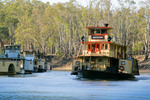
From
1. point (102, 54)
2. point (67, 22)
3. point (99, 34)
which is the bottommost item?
point (102, 54)

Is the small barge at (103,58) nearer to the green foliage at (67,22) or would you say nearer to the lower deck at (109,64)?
the lower deck at (109,64)

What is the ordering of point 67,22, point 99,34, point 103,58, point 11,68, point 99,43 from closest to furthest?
point 103,58, point 99,43, point 99,34, point 11,68, point 67,22

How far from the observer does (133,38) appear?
397 feet

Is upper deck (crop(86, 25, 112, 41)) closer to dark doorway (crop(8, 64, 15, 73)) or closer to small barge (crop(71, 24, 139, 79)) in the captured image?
small barge (crop(71, 24, 139, 79))

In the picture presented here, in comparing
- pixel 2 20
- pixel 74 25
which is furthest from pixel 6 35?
pixel 74 25

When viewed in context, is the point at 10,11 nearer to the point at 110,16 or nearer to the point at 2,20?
the point at 2,20

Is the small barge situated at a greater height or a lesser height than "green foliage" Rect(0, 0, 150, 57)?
lesser

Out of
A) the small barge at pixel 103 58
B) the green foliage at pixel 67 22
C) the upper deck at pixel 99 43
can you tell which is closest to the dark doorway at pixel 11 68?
the small barge at pixel 103 58

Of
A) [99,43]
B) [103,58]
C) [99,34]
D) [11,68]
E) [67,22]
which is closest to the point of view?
[103,58]

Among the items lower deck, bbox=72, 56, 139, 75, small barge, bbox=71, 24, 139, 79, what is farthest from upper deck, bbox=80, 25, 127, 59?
lower deck, bbox=72, 56, 139, 75

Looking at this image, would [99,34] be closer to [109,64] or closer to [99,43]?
[99,43]

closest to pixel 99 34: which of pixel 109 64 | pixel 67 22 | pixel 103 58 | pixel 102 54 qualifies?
pixel 102 54

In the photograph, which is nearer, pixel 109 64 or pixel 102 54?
pixel 102 54

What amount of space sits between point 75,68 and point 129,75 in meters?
11.2
